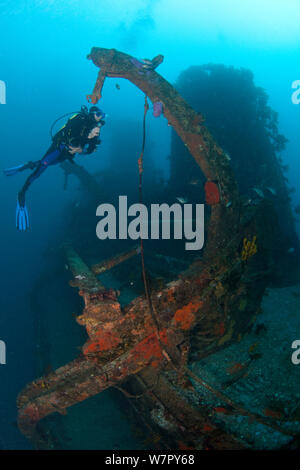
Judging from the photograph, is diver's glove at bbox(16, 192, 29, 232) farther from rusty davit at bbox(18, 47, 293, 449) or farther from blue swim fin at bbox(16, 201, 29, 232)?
rusty davit at bbox(18, 47, 293, 449)

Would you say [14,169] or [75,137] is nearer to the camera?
[75,137]

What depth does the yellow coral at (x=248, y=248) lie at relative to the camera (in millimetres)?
4086

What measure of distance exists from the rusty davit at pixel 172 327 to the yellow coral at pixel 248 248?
2 centimetres

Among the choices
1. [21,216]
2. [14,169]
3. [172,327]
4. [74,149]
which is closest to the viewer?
[172,327]

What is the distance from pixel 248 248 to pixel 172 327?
6.38ft

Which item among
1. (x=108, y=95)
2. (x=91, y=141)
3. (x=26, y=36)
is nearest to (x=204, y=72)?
(x=91, y=141)

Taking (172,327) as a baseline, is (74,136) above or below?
above

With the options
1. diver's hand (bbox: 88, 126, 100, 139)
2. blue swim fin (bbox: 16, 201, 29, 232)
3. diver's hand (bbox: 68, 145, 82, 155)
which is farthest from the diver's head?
blue swim fin (bbox: 16, 201, 29, 232)

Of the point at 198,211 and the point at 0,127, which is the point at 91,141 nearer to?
the point at 198,211

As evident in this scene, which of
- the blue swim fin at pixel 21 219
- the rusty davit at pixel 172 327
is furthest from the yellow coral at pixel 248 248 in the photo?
the blue swim fin at pixel 21 219

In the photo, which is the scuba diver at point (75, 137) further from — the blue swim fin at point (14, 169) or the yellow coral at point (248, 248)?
the yellow coral at point (248, 248)

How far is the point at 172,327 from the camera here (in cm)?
336

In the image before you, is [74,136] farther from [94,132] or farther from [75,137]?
[94,132]

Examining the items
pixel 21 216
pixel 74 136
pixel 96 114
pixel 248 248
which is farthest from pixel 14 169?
pixel 248 248
